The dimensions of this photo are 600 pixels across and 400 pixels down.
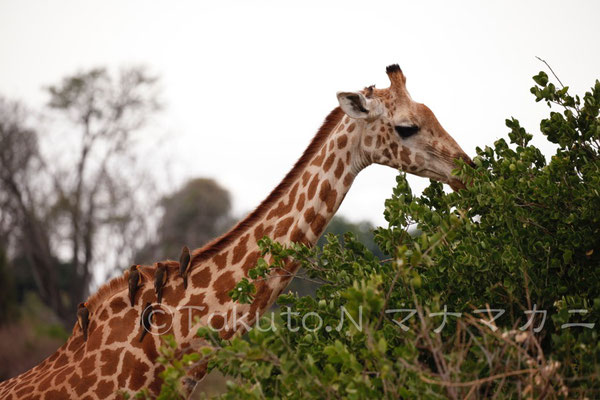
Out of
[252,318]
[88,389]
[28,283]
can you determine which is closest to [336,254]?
[252,318]

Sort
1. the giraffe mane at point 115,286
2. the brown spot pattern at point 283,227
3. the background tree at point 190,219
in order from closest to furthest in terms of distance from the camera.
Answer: the brown spot pattern at point 283,227
the giraffe mane at point 115,286
the background tree at point 190,219

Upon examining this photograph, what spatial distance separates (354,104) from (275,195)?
930mm

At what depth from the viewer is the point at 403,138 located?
5.37m

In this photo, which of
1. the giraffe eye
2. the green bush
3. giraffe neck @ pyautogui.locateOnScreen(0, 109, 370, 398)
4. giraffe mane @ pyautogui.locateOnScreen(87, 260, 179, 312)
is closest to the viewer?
the green bush

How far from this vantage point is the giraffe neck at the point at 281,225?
15.8ft

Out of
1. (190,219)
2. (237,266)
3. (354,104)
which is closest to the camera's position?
(237,266)

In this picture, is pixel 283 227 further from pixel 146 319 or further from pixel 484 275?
pixel 484 275

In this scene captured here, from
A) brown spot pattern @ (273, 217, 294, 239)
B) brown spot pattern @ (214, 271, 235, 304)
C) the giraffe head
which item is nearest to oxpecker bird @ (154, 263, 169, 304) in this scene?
brown spot pattern @ (214, 271, 235, 304)

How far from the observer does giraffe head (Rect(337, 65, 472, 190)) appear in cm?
527

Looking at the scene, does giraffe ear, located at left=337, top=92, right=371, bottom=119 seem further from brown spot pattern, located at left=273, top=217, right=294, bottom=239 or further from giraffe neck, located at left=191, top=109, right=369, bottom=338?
brown spot pattern, located at left=273, top=217, right=294, bottom=239

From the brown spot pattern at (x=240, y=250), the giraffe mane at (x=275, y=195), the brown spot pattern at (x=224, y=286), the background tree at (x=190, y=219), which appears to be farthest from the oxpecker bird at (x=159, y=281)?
the background tree at (x=190, y=219)

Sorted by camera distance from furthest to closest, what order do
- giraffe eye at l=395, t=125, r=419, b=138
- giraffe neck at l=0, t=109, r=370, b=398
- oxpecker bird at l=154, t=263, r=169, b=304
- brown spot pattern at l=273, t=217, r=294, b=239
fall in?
giraffe eye at l=395, t=125, r=419, b=138 < brown spot pattern at l=273, t=217, r=294, b=239 < oxpecker bird at l=154, t=263, r=169, b=304 < giraffe neck at l=0, t=109, r=370, b=398

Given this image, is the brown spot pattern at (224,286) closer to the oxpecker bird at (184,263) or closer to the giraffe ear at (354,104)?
the oxpecker bird at (184,263)

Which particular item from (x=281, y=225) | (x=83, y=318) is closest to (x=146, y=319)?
(x=83, y=318)
